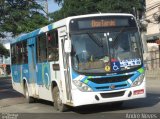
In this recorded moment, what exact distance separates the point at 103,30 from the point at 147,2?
3502 centimetres

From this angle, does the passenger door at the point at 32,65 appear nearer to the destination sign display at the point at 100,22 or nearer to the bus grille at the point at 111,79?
the destination sign display at the point at 100,22

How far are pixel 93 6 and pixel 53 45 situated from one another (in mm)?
34103

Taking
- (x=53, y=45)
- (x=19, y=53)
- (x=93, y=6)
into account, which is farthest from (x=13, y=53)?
(x=93, y=6)

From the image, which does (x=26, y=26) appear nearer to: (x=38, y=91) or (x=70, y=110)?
(x=38, y=91)

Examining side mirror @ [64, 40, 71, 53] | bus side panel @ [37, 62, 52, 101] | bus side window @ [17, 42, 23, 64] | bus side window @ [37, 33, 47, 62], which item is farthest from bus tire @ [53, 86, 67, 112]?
bus side window @ [17, 42, 23, 64]

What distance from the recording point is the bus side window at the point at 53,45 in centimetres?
1526

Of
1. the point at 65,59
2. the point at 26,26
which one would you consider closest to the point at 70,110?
the point at 65,59

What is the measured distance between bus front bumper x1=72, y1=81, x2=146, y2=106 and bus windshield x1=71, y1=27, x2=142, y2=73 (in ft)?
2.04

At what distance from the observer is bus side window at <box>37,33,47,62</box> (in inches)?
660

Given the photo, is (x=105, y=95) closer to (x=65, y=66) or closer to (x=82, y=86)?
(x=82, y=86)

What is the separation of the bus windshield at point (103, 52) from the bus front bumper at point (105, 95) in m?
0.62

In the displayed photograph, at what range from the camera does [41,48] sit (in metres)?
17.2

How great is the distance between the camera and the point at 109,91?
549 inches

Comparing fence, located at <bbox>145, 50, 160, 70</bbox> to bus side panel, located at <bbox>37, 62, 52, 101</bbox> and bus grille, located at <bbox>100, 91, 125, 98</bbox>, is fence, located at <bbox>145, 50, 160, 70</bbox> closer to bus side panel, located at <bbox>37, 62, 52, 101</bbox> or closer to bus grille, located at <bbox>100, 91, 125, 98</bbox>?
bus side panel, located at <bbox>37, 62, 52, 101</bbox>
